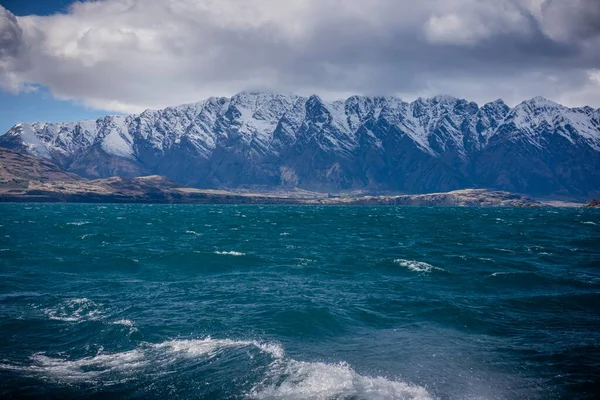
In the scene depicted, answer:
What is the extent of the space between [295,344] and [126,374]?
41.5ft

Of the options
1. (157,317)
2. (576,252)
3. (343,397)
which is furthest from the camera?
(576,252)

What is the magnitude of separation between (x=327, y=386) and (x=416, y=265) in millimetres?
43707

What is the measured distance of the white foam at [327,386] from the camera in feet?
84.8

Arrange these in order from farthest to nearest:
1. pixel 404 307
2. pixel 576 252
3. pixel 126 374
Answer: pixel 576 252, pixel 404 307, pixel 126 374

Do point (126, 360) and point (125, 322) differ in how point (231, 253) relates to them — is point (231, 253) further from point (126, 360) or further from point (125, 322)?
point (126, 360)

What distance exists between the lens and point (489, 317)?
41250 millimetres

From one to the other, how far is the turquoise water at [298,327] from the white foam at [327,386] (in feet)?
0.39

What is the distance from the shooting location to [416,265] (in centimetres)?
6725

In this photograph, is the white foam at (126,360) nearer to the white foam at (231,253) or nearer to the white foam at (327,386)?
the white foam at (327,386)

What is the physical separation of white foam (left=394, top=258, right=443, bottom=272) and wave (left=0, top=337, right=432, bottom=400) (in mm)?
36018

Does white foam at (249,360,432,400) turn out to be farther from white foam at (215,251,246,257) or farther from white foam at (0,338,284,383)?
white foam at (215,251,246,257)

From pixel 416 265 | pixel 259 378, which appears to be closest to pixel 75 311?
pixel 259 378

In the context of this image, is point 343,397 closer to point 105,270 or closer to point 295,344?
point 295,344

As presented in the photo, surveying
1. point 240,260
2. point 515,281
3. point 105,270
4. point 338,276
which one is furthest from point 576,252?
point 105,270
